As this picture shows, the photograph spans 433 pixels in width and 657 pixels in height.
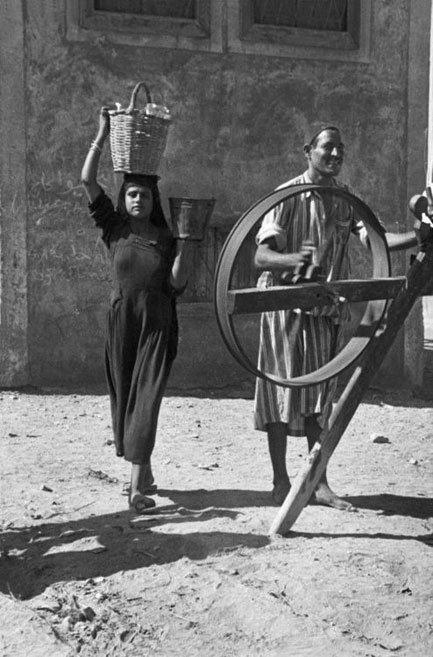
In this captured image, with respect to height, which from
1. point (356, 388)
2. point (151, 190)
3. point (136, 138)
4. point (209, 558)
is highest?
point (136, 138)

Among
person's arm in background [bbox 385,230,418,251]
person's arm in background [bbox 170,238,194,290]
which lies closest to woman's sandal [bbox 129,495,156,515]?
person's arm in background [bbox 170,238,194,290]

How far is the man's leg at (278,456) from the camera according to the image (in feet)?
19.2

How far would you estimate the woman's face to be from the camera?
19.3 ft

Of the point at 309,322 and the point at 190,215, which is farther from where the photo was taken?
the point at 309,322

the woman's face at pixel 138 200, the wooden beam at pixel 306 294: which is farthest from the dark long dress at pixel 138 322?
the wooden beam at pixel 306 294

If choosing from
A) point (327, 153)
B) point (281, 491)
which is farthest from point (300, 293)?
point (281, 491)

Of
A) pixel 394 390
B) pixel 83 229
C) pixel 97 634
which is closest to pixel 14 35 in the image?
pixel 83 229

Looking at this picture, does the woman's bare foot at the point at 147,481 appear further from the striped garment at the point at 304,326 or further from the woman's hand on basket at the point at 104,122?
the woman's hand on basket at the point at 104,122

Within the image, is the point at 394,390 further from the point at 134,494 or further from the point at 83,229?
the point at 134,494

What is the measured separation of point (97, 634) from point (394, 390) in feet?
21.6

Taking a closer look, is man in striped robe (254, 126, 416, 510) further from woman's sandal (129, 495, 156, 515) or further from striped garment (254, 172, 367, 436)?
woman's sandal (129, 495, 156, 515)

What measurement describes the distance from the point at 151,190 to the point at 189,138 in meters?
4.14

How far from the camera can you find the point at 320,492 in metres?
5.97

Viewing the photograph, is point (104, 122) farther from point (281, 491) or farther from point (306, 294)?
point (281, 491)
